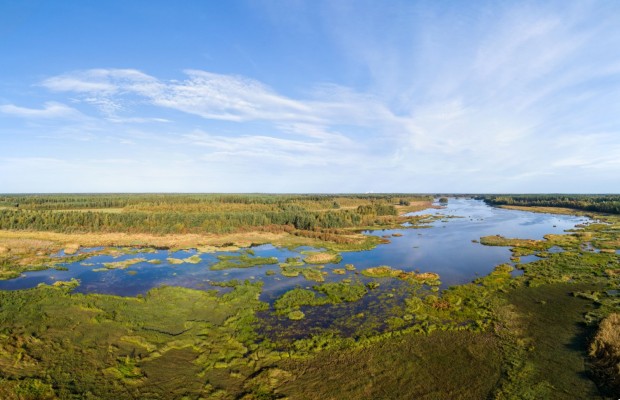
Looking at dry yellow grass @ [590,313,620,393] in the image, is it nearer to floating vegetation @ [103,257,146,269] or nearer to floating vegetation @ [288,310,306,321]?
floating vegetation @ [288,310,306,321]

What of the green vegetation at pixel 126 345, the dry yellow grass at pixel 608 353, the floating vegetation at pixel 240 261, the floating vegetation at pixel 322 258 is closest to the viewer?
the green vegetation at pixel 126 345

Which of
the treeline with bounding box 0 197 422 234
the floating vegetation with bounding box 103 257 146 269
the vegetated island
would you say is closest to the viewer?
the vegetated island

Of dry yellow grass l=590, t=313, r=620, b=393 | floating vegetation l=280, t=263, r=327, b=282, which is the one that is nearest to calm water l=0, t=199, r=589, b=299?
floating vegetation l=280, t=263, r=327, b=282

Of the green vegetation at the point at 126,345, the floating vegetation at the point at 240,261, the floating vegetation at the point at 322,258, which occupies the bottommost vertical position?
the green vegetation at the point at 126,345

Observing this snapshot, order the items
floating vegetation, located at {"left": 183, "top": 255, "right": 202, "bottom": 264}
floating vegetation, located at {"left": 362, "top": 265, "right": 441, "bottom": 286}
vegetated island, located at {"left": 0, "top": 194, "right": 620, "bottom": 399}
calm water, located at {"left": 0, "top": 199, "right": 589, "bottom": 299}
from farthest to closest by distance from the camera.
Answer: floating vegetation, located at {"left": 183, "top": 255, "right": 202, "bottom": 264}
floating vegetation, located at {"left": 362, "top": 265, "right": 441, "bottom": 286}
calm water, located at {"left": 0, "top": 199, "right": 589, "bottom": 299}
vegetated island, located at {"left": 0, "top": 194, "right": 620, "bottom": 399}

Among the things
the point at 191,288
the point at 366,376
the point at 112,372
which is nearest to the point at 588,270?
the point at 366,376

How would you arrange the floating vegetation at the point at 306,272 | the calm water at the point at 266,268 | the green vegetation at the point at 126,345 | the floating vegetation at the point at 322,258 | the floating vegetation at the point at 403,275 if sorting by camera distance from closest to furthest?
the green vegetation at the point at 126,345
the calm water at the point at 266,268
the floating vegetation at the point at 403,275
the floating vegetation at the point at 306,272
the floating vegetation at the point at 322,258

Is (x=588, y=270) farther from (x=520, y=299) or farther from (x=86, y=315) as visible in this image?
(x=86, y=315)

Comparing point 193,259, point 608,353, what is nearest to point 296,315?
point 608,353

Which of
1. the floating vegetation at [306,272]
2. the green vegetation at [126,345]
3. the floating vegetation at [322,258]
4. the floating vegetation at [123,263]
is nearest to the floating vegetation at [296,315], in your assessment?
the green vegetation at [126,345]

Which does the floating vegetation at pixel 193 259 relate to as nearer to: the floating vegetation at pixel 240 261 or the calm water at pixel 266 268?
the calm water at pixel 266 268

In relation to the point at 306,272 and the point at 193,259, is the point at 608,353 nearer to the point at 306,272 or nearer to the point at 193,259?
the point at 306,272
